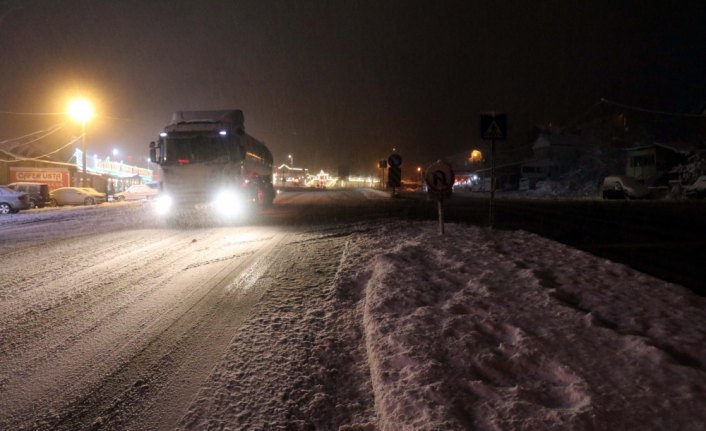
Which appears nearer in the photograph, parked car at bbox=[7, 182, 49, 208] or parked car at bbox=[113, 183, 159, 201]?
parked car at bbox=[7, 182, 49, 208]

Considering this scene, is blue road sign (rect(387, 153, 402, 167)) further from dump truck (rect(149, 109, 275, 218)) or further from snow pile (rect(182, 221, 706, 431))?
snow pile (rect(182, 221, 706, 431))

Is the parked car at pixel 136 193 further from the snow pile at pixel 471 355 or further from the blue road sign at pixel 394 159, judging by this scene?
the snow pile at pixel 471 355

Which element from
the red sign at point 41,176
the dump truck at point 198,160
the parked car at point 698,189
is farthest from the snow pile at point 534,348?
the red sign at point 41,176

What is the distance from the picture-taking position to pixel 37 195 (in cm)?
2861

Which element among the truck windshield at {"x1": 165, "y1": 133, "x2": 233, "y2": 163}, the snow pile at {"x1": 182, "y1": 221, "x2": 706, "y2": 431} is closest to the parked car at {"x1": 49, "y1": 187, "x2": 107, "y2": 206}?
the truck windshield at {"x1": 165, "y1": 133, "x2": 233, "y2": 163}

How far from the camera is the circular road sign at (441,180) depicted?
9102mm

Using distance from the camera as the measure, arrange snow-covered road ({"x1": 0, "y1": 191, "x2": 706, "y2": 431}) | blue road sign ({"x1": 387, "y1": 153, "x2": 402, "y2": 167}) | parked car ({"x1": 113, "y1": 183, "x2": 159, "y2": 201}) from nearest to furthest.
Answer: snow-covered road ({"x1": 0, "y1": 191, "x2": 706, "y2": 431}) → blue road sign ({"x1": 387, "y1": 153, "x2": 402, "y2": 167}) → parked car ({"x1": 113, "y1": 183, "x2": 159, "y2": 201})

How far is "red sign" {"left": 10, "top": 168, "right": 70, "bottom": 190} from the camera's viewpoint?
37.6 metres

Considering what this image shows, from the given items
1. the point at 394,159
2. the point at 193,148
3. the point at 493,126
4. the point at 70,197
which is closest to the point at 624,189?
the point at 394,159

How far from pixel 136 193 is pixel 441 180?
40101 mm

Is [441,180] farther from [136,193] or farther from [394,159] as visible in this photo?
[136,193]

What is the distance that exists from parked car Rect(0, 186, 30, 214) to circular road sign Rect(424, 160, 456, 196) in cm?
2543

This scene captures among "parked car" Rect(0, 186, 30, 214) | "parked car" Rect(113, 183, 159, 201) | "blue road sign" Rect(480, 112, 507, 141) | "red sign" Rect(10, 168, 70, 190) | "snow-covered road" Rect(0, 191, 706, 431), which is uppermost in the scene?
"red sign" Rect(10, 168, 70, 190)

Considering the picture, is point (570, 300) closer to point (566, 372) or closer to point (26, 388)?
point (566, 372)
